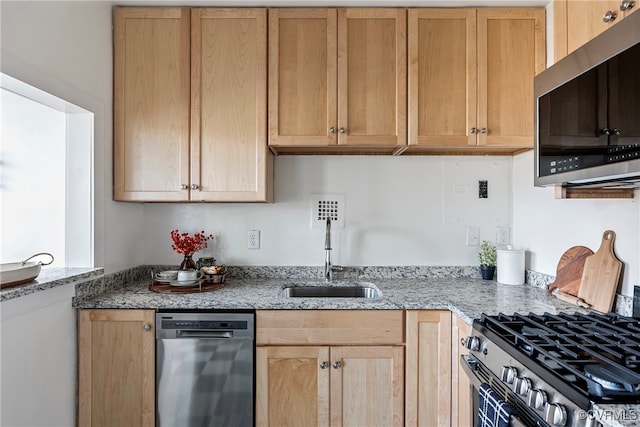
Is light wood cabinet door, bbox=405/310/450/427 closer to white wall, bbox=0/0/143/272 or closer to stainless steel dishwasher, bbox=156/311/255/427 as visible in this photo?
stainless steel dishwasher, bbox=156/311/255/427

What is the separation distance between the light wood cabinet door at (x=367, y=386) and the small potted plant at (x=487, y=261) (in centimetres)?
82

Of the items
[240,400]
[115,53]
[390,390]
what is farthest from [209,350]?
[115,53]

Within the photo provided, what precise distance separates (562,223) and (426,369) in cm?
98

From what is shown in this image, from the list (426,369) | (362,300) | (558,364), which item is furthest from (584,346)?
(362,300)

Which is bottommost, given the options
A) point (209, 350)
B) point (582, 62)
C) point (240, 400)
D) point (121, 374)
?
point (240, 400)

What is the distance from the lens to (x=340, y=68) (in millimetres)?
1999

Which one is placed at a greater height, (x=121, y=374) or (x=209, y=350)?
(x=209, y=350)

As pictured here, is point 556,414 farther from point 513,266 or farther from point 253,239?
point 253,239

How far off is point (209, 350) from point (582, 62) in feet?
5.82

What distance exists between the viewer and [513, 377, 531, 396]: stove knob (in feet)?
3.33

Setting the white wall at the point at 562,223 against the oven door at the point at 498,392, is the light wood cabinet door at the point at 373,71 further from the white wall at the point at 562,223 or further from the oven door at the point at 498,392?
the oven door at the point at 498,392

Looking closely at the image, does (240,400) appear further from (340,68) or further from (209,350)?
(340,68)

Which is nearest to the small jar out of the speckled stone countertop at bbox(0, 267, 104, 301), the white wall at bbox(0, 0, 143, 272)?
the white wall at bbox(0, 0, 143, 272)

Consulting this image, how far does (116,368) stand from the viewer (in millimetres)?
1746
